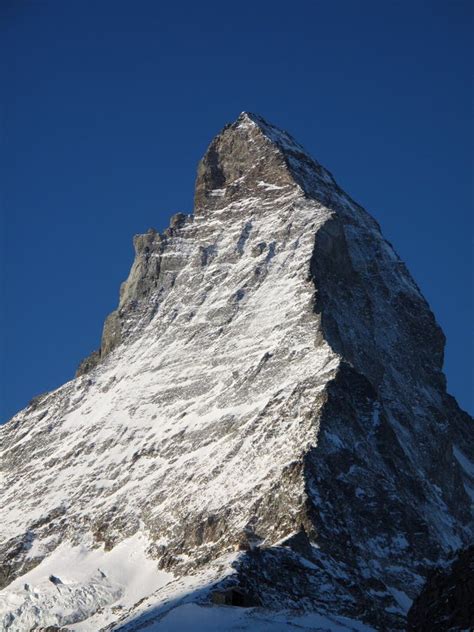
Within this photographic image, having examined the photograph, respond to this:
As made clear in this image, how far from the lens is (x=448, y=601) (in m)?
99.9

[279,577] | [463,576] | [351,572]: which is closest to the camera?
[463,576]

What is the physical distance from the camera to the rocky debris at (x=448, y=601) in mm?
97438

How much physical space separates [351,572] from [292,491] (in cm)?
1178

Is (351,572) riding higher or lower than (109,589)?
lower

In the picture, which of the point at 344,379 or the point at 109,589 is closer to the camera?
the point at 109,589

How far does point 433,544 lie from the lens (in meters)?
171

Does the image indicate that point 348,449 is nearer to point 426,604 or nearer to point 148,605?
point 148,605

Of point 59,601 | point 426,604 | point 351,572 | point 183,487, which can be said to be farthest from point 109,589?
point 426,604

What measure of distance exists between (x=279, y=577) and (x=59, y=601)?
110 feet

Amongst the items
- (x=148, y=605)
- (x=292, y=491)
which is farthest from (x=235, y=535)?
(x=148, y=605)

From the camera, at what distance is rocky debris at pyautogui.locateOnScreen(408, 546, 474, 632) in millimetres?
97438

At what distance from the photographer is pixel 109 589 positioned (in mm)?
168750

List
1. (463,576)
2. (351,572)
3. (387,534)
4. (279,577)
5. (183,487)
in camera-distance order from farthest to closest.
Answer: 1. (183,487)
2. (387,534)
3. (351,572)
4. (279,577)
5. (463,576)

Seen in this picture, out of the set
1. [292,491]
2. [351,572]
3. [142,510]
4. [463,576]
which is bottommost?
[463,576]
